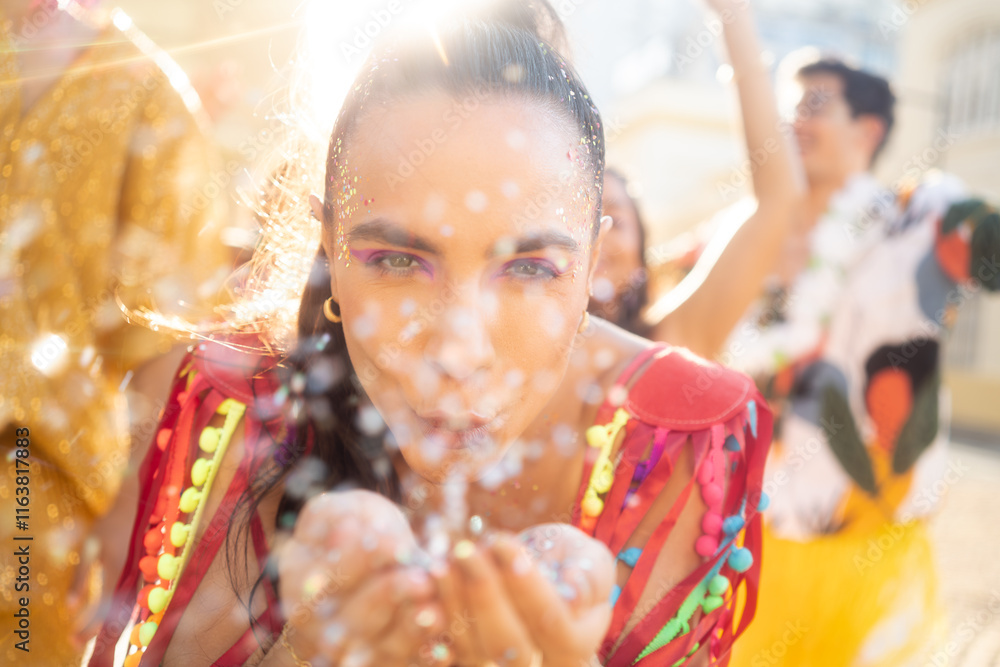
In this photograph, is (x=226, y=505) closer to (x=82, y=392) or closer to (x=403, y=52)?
(x=82, y=392)

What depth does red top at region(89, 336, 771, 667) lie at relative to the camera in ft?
3.72

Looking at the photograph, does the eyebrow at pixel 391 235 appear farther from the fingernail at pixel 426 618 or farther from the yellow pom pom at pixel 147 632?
the yellow pom pom at pixel 147 632

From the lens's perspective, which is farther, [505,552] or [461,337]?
[461,337]

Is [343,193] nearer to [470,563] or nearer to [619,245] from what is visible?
[470,563]

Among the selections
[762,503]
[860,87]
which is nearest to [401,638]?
[762,503]

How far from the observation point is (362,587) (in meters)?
0.69

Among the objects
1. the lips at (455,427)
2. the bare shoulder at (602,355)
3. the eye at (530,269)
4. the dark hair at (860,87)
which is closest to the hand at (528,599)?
the lips at (455,427)

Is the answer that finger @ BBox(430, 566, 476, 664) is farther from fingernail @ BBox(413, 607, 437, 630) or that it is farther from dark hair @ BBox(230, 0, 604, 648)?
dark hair @ BBox(230, 0, 604, 648)

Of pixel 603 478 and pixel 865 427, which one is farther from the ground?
pixel 603 478

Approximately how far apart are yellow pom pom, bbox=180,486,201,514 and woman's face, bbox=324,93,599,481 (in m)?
0.43

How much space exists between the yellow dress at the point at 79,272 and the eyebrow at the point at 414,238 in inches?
33.0

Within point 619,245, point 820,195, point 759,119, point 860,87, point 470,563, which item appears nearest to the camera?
point 470,563

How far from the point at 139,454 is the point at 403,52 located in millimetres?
1102

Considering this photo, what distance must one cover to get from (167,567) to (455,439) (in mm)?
598
